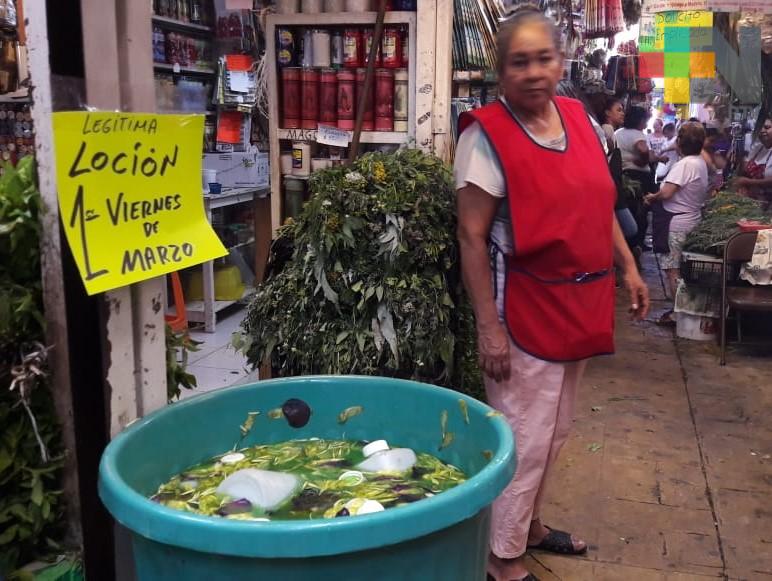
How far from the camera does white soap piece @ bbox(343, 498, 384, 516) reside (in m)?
1.30

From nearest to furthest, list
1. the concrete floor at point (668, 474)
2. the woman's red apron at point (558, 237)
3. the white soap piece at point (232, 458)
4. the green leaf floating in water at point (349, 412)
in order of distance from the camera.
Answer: the white soap piece at point (232, 458)
the green leaf floating in water at point (349, 412)
the woman's red apron at point (558, 237)
the concrete floor at point (668, 474)

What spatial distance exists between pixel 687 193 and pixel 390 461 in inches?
212

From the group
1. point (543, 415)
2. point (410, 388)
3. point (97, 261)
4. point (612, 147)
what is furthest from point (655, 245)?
point (97, 261)

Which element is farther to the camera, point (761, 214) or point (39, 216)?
point (761, 214)

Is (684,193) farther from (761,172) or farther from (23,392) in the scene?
(23,392)

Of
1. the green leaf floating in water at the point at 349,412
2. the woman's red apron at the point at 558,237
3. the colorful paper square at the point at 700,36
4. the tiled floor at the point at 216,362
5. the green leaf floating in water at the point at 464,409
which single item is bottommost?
the tiled floor at the point at 216,362

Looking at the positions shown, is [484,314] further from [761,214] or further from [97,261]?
[761,214]

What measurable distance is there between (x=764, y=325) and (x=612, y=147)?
180 centimetres

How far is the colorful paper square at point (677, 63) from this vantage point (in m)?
8.23

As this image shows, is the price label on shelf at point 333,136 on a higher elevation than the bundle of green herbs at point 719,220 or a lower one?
higher

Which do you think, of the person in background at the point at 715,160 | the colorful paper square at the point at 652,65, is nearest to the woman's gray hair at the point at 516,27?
the person in background at the point at 715,160

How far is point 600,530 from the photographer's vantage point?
299 cm

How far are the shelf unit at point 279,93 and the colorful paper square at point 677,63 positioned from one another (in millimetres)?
5906

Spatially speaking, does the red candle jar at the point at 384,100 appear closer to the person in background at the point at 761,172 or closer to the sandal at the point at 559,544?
the sandal at the point at 559,544
